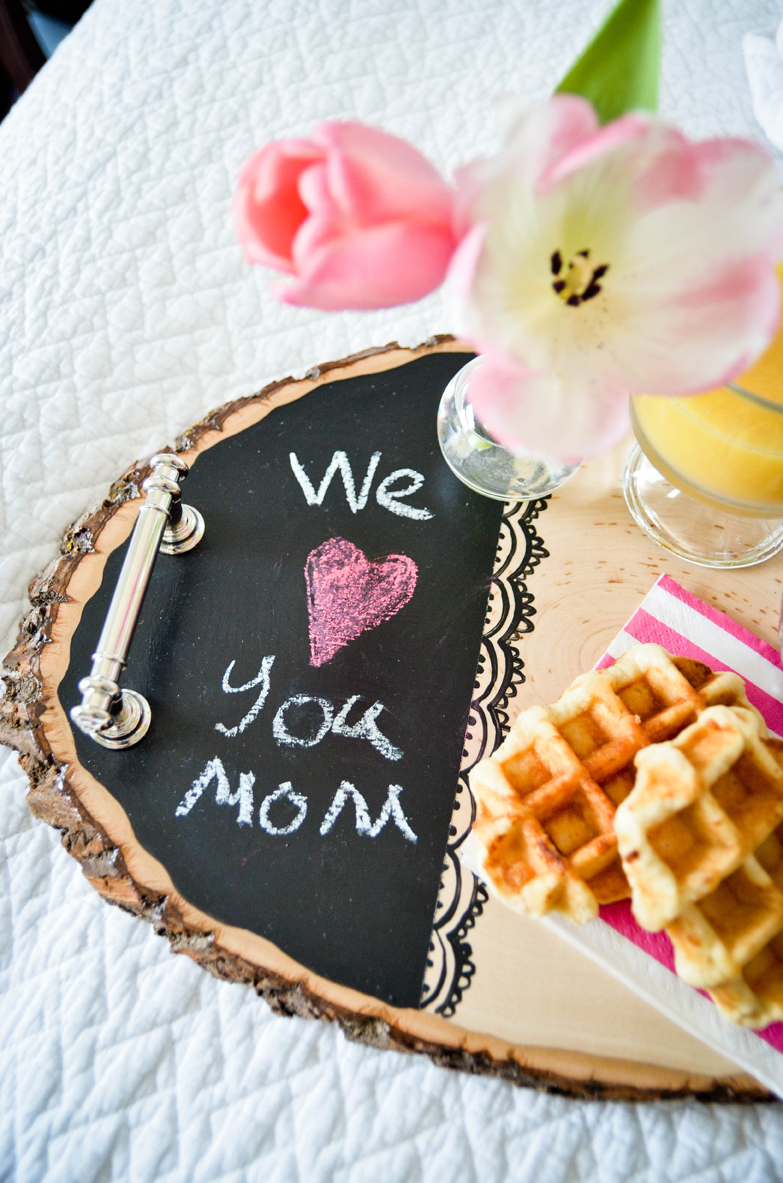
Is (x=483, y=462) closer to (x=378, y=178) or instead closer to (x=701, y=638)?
(x=701, y=638)

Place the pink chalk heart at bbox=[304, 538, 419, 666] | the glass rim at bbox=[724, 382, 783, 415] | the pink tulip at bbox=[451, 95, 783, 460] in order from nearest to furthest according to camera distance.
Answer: the pink tulip at bbox=[451, 95, 783, 460]
the glass rim at bbox=[724, 382, 783, 415]
the pink chalk heart at bbox=[304, 538, 419, 666]

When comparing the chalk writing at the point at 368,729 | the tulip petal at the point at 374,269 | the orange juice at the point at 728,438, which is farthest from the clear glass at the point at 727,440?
the chalk writing at the point at 368,729

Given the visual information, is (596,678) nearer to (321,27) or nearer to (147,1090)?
(147,1090)

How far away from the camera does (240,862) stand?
643 millimetres

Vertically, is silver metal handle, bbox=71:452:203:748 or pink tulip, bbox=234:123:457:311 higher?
pink tulip, bbox=234:123:457:311

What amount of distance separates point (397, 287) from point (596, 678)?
0.37 meters

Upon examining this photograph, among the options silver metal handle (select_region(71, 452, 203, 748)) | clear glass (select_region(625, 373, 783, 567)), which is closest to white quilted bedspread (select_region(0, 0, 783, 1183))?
silver metal handle (select_region(71, 452, 203, 748))

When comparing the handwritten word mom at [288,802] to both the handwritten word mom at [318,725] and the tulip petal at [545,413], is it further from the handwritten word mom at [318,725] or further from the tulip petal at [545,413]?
the tulip petal at [545,413]

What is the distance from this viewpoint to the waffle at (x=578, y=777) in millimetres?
548

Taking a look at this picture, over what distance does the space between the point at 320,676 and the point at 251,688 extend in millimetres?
67

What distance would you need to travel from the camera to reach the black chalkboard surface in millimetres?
631

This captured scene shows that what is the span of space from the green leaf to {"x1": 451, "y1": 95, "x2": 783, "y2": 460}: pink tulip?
11 cm

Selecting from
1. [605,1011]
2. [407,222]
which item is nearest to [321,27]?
[407,222]

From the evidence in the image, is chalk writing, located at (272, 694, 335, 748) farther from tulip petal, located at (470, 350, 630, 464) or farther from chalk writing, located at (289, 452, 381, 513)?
tulip petal, located at (470, 350, 630, 464)
